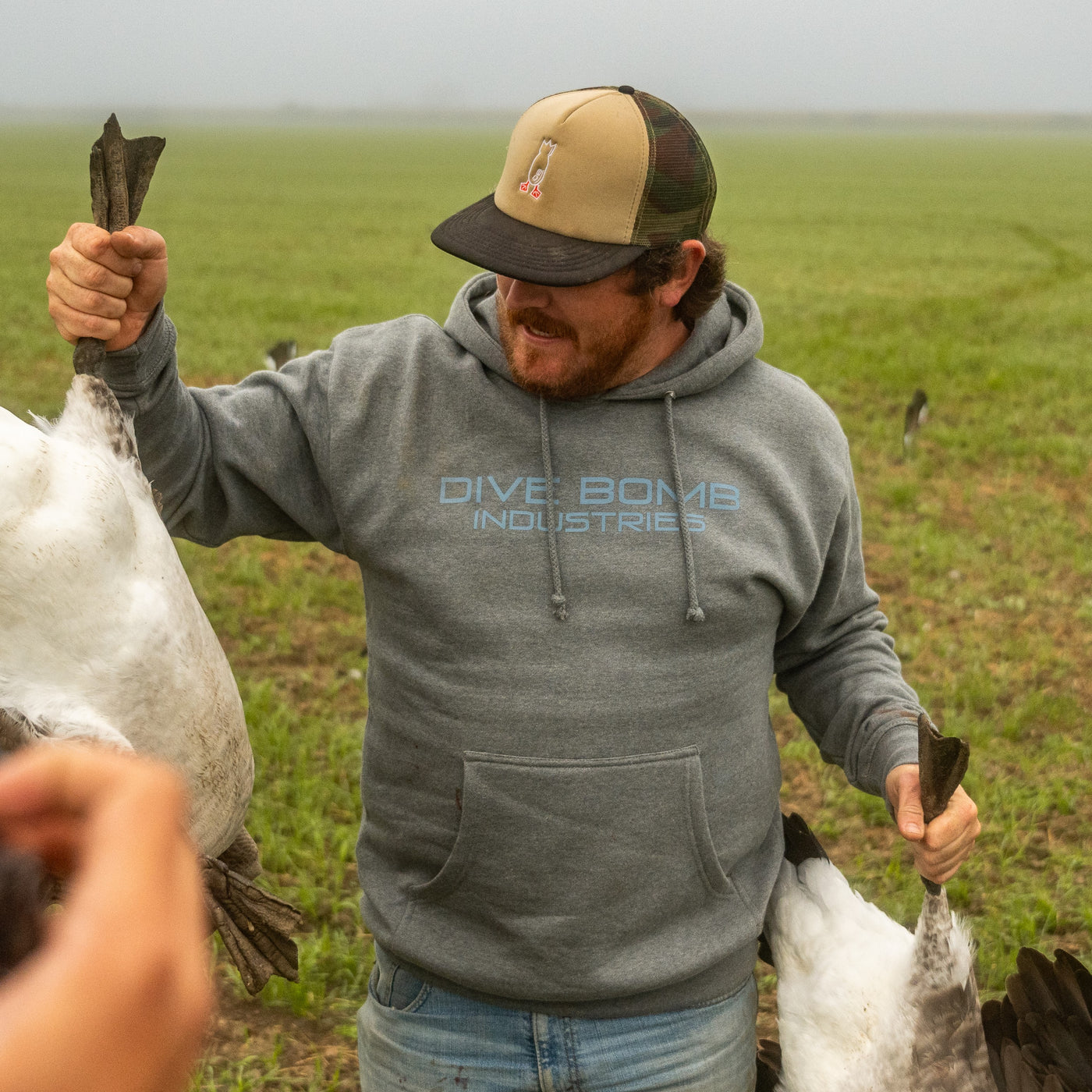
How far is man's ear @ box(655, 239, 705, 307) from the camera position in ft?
7.13

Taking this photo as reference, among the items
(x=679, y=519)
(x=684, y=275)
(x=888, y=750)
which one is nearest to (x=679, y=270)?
(x=684, y=275)

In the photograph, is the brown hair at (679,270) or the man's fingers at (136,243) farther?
the brown hair at (679,270)

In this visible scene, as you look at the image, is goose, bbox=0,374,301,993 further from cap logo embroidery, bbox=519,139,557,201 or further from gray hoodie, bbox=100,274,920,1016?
cap logo embroidery, bbox=519,139,557,201

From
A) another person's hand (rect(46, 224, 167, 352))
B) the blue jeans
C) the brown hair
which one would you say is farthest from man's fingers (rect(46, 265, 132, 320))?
the blue jeans

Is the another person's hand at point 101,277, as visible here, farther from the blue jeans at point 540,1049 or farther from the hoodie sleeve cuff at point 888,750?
the hoodie sleeve cuff at point 888,750

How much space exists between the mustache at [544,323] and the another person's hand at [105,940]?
1531mm

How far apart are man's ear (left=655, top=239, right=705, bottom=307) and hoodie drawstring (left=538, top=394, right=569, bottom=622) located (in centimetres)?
32

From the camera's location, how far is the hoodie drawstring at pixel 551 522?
2.00m

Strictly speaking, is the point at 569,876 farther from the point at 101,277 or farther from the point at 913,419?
the point at 913,419

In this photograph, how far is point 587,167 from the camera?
6.70ft

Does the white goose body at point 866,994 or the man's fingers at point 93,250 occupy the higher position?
the man's fingers at point 93,250

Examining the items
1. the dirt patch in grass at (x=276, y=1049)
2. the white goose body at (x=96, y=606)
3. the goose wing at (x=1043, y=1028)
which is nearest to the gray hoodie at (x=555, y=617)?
the white goose body at (x=96, y=606)

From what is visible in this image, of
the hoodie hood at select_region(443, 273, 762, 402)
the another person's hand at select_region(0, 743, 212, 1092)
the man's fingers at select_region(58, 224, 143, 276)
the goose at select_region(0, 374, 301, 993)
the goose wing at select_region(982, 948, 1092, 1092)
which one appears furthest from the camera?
the goose wing at select_region(982, 948, 1092, 1092)

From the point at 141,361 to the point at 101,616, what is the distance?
518 millimetres
